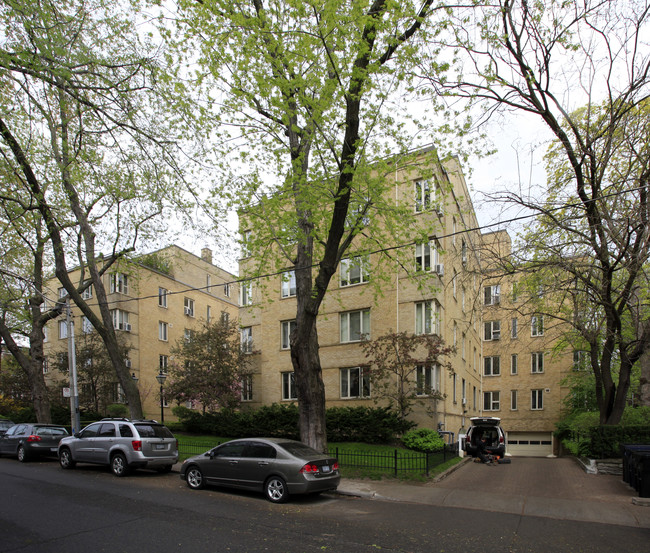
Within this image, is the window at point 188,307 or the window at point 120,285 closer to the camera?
the window at point 120,285

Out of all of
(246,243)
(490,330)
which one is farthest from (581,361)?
(246,243)

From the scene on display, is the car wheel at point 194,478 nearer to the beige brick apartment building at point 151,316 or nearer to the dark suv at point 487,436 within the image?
the dark suv at point 487,436

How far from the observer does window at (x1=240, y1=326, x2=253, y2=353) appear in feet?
90.4

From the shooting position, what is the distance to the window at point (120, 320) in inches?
1347

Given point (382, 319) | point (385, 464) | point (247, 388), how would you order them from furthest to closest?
point (247, 388) < point (382, 319) < point (385, 464)

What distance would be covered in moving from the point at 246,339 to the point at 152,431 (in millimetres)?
13799

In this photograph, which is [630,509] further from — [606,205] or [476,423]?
[476,423]

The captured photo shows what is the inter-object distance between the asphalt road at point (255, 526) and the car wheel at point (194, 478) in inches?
21.4

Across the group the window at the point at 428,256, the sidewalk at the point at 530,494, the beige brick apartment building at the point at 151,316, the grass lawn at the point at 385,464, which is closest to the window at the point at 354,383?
the grass lawn at the point at 385,464

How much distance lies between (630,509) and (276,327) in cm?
1914

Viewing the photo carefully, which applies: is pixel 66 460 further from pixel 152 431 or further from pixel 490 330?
pixel 490 330

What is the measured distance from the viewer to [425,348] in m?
21.7

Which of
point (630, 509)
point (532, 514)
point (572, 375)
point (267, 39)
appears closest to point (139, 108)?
point (267, 39)

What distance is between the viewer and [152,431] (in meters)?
14.7
